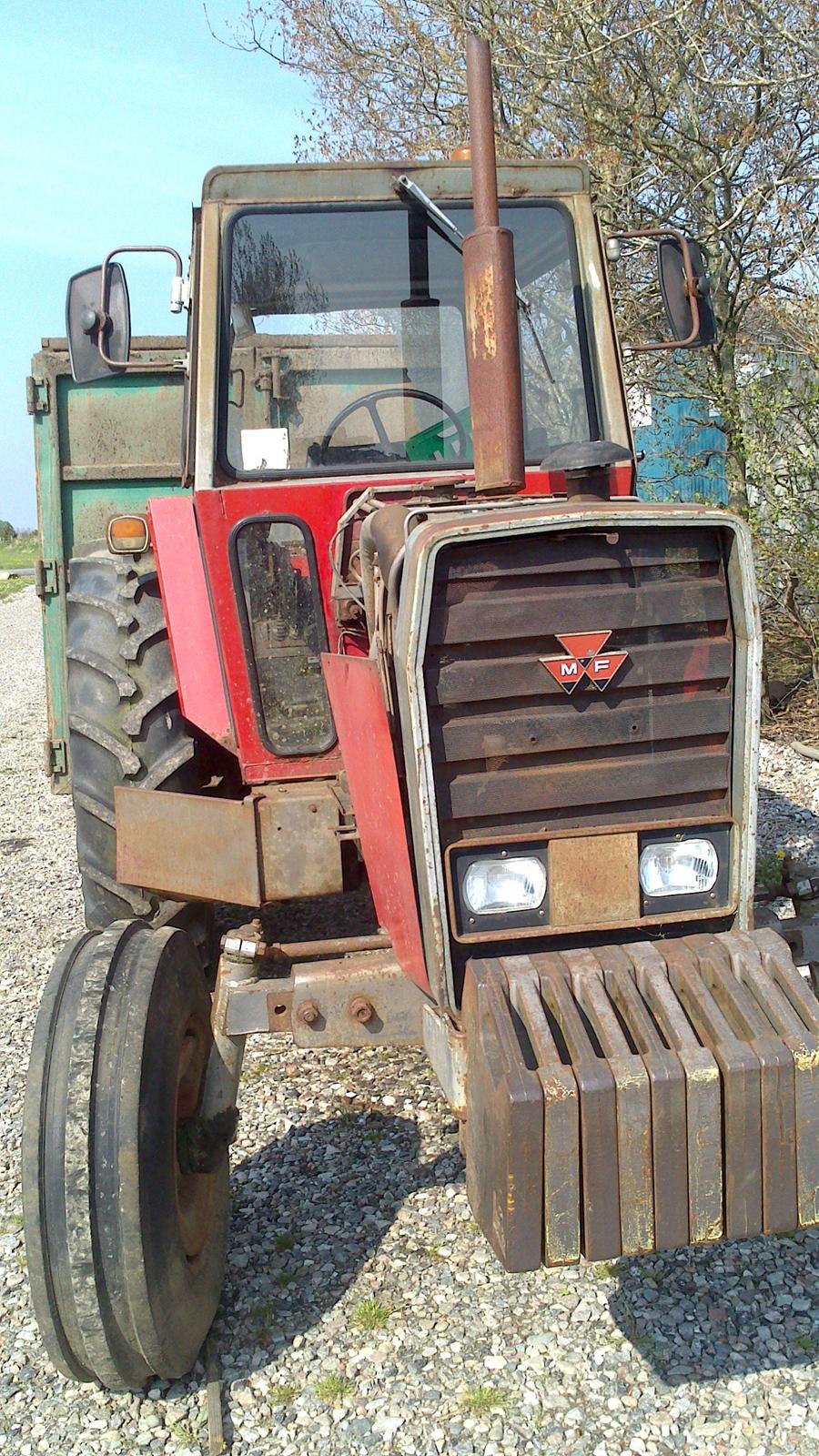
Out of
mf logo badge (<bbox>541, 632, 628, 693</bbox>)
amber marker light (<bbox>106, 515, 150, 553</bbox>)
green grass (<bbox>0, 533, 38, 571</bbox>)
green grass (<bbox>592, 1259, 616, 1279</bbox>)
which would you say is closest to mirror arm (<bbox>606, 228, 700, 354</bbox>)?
mf logo badge (<bbox>541, 632, 628, 693</bbox>)

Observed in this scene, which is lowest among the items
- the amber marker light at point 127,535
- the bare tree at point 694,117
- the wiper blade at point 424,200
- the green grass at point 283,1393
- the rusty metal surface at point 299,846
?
the green grass at point 283,1393

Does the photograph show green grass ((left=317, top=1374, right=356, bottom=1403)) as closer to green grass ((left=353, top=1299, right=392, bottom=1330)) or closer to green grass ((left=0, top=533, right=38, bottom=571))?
green grass ((left=353, top=1299, right=392, bottom=1330))

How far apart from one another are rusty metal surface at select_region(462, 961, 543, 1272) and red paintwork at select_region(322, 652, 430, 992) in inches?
16.0

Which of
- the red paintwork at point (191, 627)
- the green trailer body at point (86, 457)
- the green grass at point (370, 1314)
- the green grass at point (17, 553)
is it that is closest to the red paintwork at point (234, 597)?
the red paintwork at point (191, 627)

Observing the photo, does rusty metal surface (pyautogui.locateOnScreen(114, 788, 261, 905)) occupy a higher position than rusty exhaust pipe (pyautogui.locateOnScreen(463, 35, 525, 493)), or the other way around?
rusty exhaust pipe (pyautogui.locateOnScreen(463, 35, 525, 493))

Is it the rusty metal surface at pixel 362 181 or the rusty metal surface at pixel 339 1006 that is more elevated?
the rusty metal surface at pixel 362 181

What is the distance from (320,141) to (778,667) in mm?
8068

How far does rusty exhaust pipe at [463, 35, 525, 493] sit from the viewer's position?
2725 mm

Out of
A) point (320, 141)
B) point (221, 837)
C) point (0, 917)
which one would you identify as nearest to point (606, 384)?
point (221, 837)

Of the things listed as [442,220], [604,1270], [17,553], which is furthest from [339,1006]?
[17,553]

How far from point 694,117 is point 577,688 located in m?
7.83

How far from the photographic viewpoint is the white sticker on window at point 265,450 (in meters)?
3.74

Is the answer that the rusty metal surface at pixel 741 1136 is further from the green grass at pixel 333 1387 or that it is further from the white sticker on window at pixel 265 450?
the white sticker on window at pixel 265 450

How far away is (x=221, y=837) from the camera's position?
3469 millimetres
